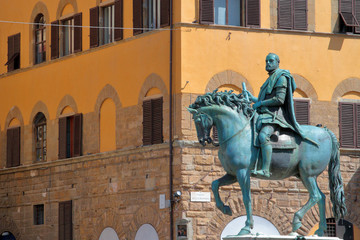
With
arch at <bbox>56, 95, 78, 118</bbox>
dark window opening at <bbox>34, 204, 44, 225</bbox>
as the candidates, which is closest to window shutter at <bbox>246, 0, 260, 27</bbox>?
arch at <bbox>56, 95, 78, 118</bbox>

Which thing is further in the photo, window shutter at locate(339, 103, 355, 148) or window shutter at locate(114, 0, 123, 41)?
window shutter at locate(114, 0, 123, 41)

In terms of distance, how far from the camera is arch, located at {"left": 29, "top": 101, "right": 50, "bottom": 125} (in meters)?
39.8

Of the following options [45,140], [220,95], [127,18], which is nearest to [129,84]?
[127,18]

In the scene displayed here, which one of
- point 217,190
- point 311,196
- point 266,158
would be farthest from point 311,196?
point 217,190

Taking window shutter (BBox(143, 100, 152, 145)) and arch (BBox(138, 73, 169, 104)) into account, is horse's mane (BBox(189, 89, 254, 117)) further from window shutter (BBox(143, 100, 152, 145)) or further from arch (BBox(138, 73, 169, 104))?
window shutter (BBox(143, 100, 152, 145))

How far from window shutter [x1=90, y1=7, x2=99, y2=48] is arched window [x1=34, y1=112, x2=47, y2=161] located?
3866 millimetres

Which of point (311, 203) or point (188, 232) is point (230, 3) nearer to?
point (188, 232)

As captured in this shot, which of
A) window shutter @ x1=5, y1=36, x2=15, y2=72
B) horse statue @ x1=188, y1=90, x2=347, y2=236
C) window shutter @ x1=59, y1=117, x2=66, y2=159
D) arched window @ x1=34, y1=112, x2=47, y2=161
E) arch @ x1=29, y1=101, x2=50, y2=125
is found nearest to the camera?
horse statue @ x1=188, y1=90, x2=347, y2=236

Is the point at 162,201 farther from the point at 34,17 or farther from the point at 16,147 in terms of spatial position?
the point at 34,17

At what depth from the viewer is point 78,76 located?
3838 cm

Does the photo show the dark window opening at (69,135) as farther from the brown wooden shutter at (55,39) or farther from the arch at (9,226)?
the arch at (9,226)

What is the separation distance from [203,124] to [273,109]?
145 cm

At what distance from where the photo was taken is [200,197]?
3356cm

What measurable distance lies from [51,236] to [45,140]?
3372 millimetres
